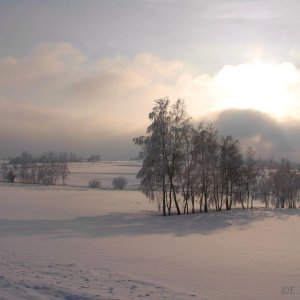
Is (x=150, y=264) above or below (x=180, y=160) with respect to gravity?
below

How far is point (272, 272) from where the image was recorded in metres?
14.3

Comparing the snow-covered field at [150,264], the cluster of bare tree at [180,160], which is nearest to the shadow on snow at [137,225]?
the snow-covered field at [150,264]

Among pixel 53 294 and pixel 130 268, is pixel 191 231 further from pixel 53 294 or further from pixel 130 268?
pixel 53 294

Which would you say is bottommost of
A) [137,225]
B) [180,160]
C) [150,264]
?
[137,225]

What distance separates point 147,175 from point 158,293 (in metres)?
33.2

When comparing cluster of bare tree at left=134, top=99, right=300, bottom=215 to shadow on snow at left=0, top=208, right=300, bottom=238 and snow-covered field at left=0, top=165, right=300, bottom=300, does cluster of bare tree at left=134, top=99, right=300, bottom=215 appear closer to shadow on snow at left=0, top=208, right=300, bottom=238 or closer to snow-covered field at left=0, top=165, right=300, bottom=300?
shadow on snow at left=0, top=208, right=300, bottom=238

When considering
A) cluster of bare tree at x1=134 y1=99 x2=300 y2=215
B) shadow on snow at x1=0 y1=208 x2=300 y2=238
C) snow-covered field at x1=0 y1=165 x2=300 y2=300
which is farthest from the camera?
cluster of bare tree at x1=134 y1=99 x2=300 y2=215

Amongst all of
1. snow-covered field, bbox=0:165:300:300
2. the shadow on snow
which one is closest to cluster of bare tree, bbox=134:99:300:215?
the shadow on snow

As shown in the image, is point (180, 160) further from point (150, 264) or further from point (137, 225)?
point (150, 264)

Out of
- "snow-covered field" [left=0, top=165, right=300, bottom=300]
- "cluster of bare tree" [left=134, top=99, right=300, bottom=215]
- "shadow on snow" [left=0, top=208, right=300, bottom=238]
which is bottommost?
"shadow on snow" [left=0, top=208, right=300, bottom=238]

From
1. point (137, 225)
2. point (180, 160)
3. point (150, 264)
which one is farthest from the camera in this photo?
point (180, 160)

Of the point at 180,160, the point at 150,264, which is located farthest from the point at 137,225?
the point at 150,264

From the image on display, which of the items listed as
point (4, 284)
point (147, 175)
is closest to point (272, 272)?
point (4, 284)

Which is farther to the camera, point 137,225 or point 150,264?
point 137,225
